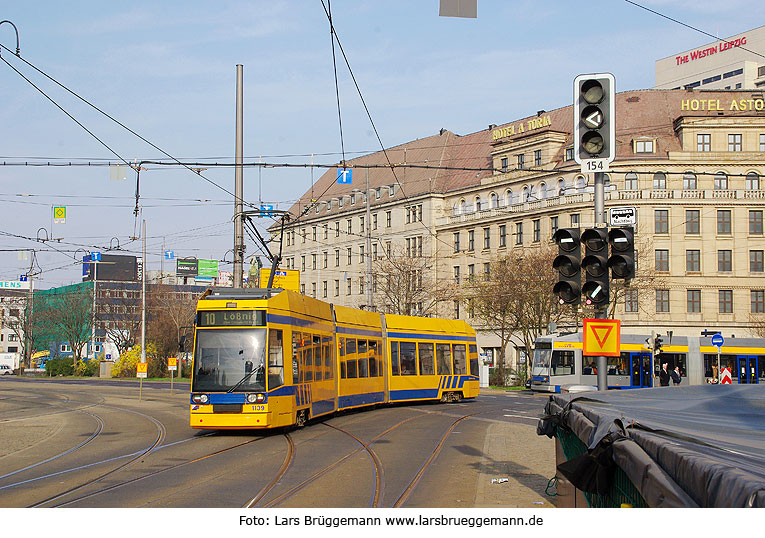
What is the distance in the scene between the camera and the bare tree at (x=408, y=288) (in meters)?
69.4

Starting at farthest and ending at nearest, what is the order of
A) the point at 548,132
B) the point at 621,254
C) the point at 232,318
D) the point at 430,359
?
the point at 548,132 < the point at 430,359 < the point at 232,318 < the point at 621,254

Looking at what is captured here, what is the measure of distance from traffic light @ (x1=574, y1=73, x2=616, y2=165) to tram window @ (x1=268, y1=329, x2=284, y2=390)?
10303 millimetres

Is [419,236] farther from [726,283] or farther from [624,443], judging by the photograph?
[624,443]

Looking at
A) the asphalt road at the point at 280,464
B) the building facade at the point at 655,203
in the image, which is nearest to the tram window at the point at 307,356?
the asphalt road at the point at 280,464

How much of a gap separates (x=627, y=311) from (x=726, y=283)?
7.74m

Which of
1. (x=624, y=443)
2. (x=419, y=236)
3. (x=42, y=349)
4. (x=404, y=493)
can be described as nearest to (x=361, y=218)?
(x=419, y=236)

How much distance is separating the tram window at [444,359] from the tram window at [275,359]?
13.7 metres

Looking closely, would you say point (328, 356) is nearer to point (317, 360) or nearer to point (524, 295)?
point (317, 360)

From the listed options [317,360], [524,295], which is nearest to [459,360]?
[317,360]

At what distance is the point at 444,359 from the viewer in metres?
32.9

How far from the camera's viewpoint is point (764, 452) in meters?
4.35

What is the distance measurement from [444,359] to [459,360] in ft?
4.03

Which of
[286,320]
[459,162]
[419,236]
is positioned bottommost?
[286,320]

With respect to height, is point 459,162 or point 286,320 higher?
point 459,162
